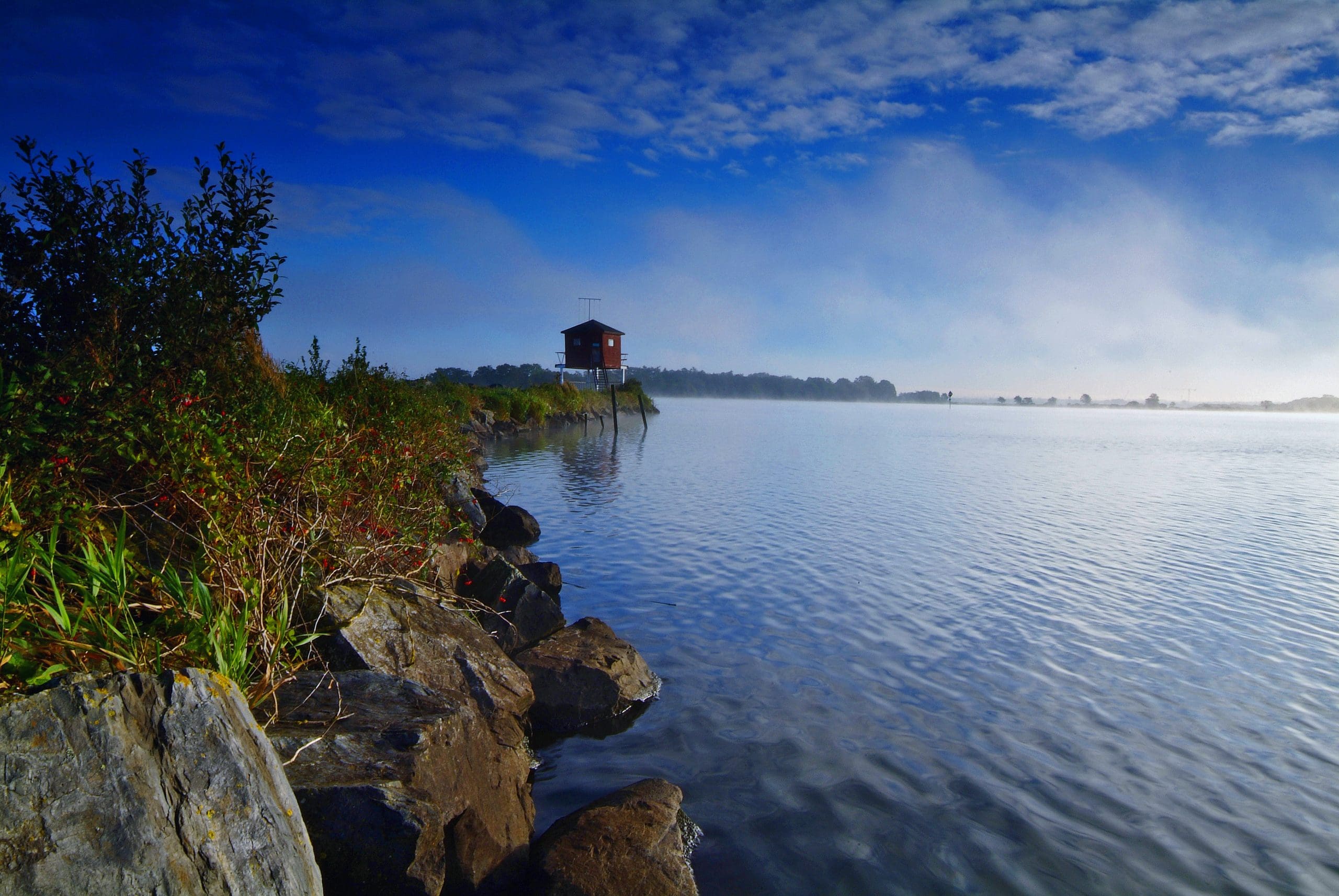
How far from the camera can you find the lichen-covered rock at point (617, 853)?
5609 mm

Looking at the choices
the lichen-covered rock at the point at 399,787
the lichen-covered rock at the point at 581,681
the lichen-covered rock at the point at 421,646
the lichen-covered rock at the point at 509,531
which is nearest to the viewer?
the lichen-covered rock at the point at 399,787

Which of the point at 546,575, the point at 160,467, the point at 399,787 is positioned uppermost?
the point at 160,467

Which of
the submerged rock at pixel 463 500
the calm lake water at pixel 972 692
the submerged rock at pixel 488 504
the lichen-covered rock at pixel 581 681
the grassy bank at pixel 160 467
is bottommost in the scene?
the calm lake water at pixel 972 692

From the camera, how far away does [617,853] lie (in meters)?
5.87

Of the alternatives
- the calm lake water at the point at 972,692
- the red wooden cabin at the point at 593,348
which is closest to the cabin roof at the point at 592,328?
the red wooden cabin at the point at 593,348

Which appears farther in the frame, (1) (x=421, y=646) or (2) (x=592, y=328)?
(2) (x=592, y=328)

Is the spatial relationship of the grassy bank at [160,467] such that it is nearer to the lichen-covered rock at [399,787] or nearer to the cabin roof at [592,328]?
the lichen-covered rock at [399,787]

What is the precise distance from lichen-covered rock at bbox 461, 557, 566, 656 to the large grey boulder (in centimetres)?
646

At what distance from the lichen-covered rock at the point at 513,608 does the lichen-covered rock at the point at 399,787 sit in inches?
158

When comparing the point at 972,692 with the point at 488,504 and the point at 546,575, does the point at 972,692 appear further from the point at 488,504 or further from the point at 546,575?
the point at 488,504

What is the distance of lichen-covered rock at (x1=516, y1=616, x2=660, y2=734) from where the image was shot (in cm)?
941

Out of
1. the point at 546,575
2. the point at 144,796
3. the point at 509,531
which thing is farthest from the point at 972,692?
the point at 509,531

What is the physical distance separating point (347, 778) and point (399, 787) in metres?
0.35

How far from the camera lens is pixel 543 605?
11.7 m
